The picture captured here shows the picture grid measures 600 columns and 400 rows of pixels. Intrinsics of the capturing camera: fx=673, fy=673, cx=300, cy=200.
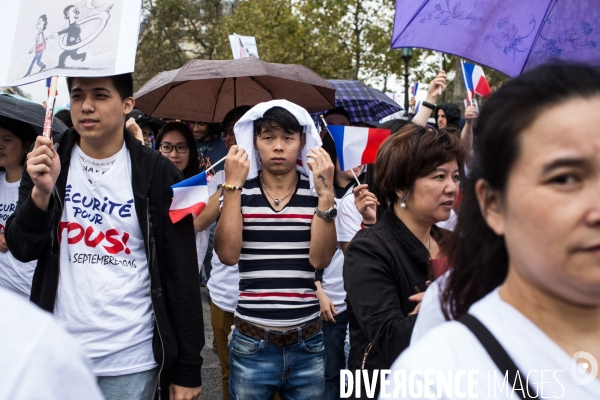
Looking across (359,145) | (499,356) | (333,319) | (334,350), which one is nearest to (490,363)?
(499,356)

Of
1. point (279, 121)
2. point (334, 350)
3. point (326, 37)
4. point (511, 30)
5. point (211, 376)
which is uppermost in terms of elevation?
point (326, 37)

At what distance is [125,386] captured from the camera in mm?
2906

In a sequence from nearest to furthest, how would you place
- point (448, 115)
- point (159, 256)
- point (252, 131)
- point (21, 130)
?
point (159, 256) < point (252, 131) < point (21, 130) < point (448, 115)

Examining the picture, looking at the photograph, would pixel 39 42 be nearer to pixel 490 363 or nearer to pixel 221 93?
pixel 490 363

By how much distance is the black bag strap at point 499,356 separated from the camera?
1.29 meters

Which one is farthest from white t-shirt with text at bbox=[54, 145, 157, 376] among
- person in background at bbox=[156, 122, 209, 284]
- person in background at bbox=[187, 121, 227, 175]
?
person in background at bbox=[187, 121, 227, 175]

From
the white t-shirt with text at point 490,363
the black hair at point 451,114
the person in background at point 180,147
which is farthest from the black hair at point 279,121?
the black hair at point 451,114

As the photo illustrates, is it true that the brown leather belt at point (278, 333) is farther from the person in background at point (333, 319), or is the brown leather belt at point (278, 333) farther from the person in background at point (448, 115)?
the person in background at point (448, 115)

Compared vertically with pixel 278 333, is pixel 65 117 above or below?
above

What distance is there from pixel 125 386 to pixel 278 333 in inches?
34.0

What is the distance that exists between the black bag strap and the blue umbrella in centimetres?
685

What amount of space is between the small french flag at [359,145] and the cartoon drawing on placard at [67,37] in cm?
152

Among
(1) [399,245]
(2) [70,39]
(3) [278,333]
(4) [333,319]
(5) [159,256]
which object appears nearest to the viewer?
(1) [399,245]

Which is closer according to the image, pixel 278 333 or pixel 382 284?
pixel 382 284
